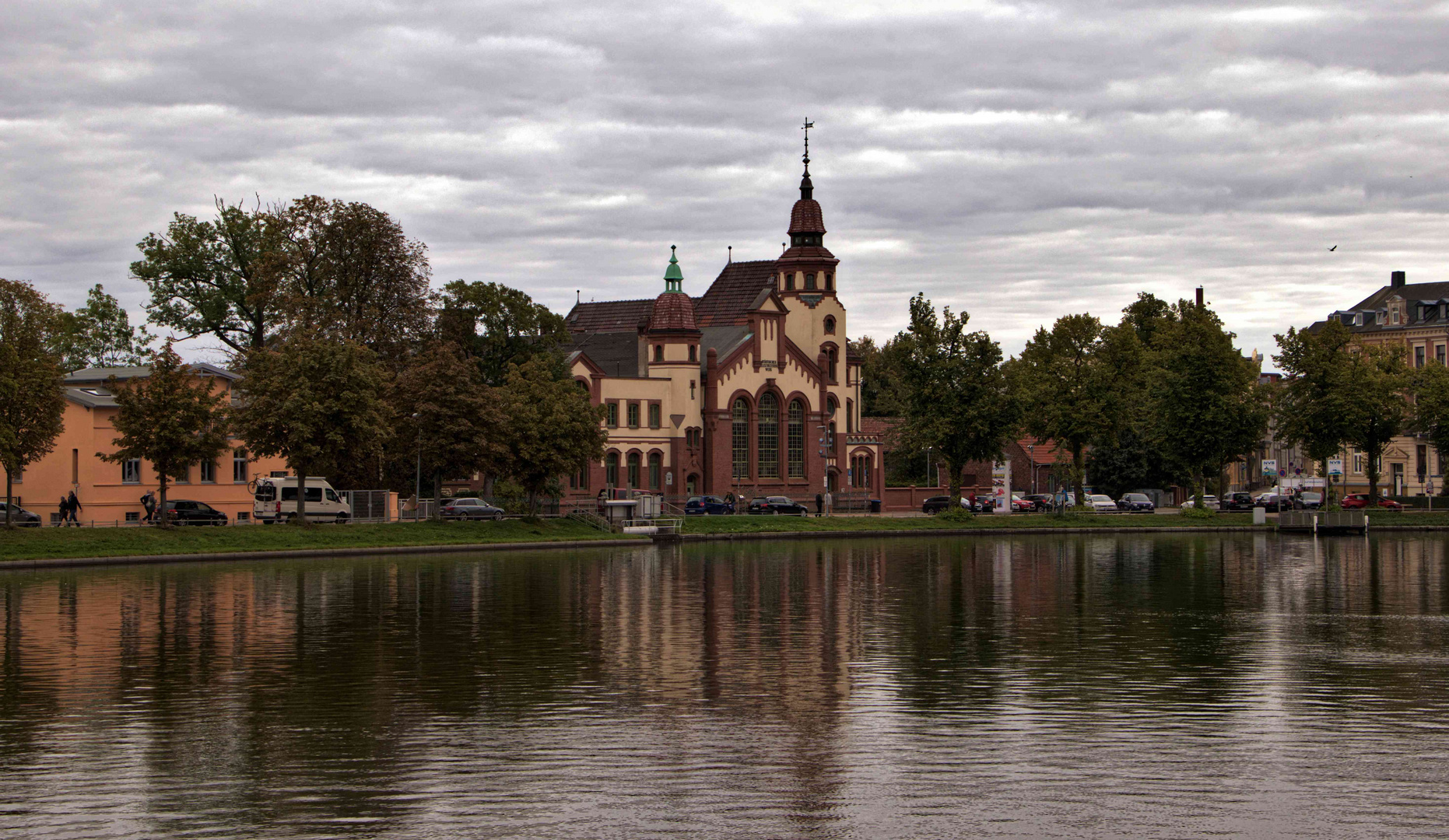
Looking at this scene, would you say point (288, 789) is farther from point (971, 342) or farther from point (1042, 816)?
point (971, 342)

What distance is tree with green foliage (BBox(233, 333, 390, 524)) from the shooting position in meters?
67.9

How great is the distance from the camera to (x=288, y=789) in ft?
52.2

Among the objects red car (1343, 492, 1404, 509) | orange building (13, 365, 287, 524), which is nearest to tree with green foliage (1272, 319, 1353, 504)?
red car (1343, 492, 1404, 509)

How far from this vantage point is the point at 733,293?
135 metres

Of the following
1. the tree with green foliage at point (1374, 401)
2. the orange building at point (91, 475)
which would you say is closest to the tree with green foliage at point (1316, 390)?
the tree with green foliage at point (1374, 401)

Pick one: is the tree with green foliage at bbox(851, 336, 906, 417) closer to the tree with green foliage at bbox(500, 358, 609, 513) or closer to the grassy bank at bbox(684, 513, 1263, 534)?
the grassy bank at bbox(684, 513, 1263, 534)

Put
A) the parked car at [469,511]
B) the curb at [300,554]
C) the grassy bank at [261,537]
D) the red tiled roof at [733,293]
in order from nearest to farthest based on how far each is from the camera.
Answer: the curb at [300,554]
the grassy bank at [261,537]
the parked car at [469,511]
the red tiled roof at [733,293]

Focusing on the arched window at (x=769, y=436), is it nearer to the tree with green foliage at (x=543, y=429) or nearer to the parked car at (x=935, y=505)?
the parked car at (x=935, y=505)

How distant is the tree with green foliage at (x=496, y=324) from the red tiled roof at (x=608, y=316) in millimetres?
39587

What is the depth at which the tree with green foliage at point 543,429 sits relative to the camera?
254ft

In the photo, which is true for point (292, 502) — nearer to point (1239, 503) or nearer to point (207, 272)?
point (207, 272)

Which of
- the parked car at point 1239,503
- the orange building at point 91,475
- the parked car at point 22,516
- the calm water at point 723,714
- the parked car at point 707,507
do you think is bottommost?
→ the calm water at point 723,714

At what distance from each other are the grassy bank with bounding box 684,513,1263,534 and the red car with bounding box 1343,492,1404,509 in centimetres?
1021

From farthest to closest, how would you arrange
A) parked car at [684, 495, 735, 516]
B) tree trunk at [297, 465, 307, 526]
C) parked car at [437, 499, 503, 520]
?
parked car at [684, 495, 735, 516]
parked car at [437, 499, 503, 520]
tree trunk at [297, 465, 307, 526]
